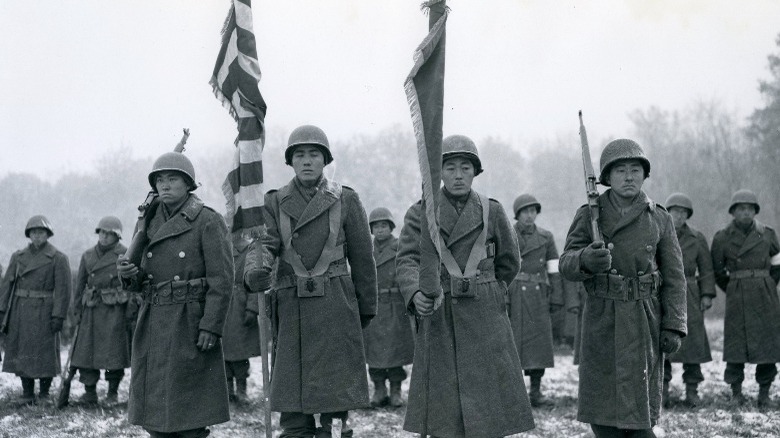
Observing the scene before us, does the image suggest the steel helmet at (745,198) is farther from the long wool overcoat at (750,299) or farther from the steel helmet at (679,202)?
the steel helmet at (679,202)

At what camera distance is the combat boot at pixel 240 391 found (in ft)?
30.6

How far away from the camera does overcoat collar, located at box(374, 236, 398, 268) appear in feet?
33.2

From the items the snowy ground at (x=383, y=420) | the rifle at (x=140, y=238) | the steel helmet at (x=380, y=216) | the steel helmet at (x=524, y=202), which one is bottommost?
the snowy ground at (x=383, y=420)

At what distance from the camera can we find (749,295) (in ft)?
30.7

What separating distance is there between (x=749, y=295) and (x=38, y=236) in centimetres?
928

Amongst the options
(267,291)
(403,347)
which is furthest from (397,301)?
(267,291)

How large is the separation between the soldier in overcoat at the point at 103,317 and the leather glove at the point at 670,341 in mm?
7026

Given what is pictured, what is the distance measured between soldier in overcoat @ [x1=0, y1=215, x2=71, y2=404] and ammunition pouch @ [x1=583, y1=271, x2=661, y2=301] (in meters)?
7.48

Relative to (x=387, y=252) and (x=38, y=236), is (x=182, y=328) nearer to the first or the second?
(x=387, y=252)

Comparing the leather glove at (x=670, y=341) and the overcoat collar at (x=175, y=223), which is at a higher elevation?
the overcoat collar at (x=175, y=223)

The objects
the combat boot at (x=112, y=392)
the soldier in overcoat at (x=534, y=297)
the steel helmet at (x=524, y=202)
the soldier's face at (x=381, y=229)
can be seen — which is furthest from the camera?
the soldier's face at (x=381, y=229)

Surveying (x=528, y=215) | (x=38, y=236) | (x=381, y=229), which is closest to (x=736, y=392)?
(x=528, y=215)

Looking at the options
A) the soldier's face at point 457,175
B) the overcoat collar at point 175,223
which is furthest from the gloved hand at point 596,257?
the overcoat collar at point 175,223

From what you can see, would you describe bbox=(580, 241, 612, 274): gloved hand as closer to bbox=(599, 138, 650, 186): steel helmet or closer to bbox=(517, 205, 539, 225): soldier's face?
bbox=(599, 138, 650, 186): steel helmet
